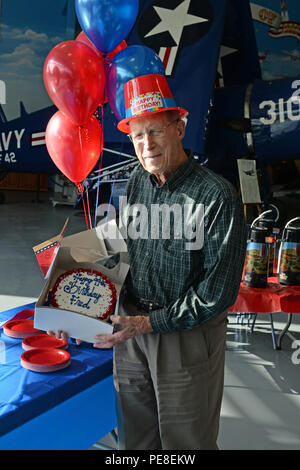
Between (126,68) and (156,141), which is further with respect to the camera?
(126,68)

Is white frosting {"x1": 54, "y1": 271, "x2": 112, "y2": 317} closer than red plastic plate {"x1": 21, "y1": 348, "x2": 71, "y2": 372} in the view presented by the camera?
Yes

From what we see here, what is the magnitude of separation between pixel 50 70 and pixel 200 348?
1.84 m

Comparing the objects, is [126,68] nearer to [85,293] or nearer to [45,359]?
[85,293]

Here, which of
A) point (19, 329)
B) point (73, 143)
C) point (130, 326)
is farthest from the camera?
point (73, 143)

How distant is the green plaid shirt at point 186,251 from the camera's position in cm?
112

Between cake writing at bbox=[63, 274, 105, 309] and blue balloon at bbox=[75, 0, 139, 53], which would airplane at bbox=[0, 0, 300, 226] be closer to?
blue balloon at bbox=[75, 0, 139, 53]

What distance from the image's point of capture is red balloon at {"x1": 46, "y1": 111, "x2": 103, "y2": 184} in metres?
2.62

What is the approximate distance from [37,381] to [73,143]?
1.65 metres

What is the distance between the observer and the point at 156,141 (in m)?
1.20

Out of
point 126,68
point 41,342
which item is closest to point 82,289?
point 41,342

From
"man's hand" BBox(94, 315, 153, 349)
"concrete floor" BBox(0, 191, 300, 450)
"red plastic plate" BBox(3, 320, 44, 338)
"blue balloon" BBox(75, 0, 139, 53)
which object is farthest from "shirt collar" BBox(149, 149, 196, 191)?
"blue balloon" BBox(75, 0, 139, 53)

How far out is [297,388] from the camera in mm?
2586

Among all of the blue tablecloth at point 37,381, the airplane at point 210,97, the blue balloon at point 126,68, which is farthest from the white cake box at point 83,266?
the airplane at point 210,97

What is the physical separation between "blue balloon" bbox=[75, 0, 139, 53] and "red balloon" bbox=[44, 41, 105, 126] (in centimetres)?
9
